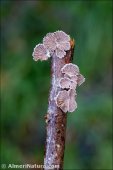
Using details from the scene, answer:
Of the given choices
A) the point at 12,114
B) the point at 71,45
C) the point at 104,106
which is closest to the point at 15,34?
the point at 12,114

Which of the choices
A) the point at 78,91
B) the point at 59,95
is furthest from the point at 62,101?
the point at 78,91

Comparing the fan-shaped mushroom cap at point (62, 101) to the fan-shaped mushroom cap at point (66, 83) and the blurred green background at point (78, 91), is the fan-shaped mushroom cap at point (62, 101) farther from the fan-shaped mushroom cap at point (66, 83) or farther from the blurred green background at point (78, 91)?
the blurred green background at point (78, 91)

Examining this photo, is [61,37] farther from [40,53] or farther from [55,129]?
[55,129]

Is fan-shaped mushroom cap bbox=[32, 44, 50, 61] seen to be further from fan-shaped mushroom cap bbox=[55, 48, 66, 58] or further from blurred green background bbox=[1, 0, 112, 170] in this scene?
blurred green background bbox=[1, 0, 112, 170]

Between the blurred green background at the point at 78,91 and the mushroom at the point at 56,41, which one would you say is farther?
the blurred green background at the point at 78,91

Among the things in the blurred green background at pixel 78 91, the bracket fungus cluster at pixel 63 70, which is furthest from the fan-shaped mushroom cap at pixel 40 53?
the blurred green background at pixel 78 91

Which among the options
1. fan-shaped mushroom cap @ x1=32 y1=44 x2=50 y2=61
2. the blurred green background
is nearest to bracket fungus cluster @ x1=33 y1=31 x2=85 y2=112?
fan-shaped mushroom cap @ x1=32 y1=44 x2=50 y2=61

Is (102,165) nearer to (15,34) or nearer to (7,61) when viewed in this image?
(7,61)
